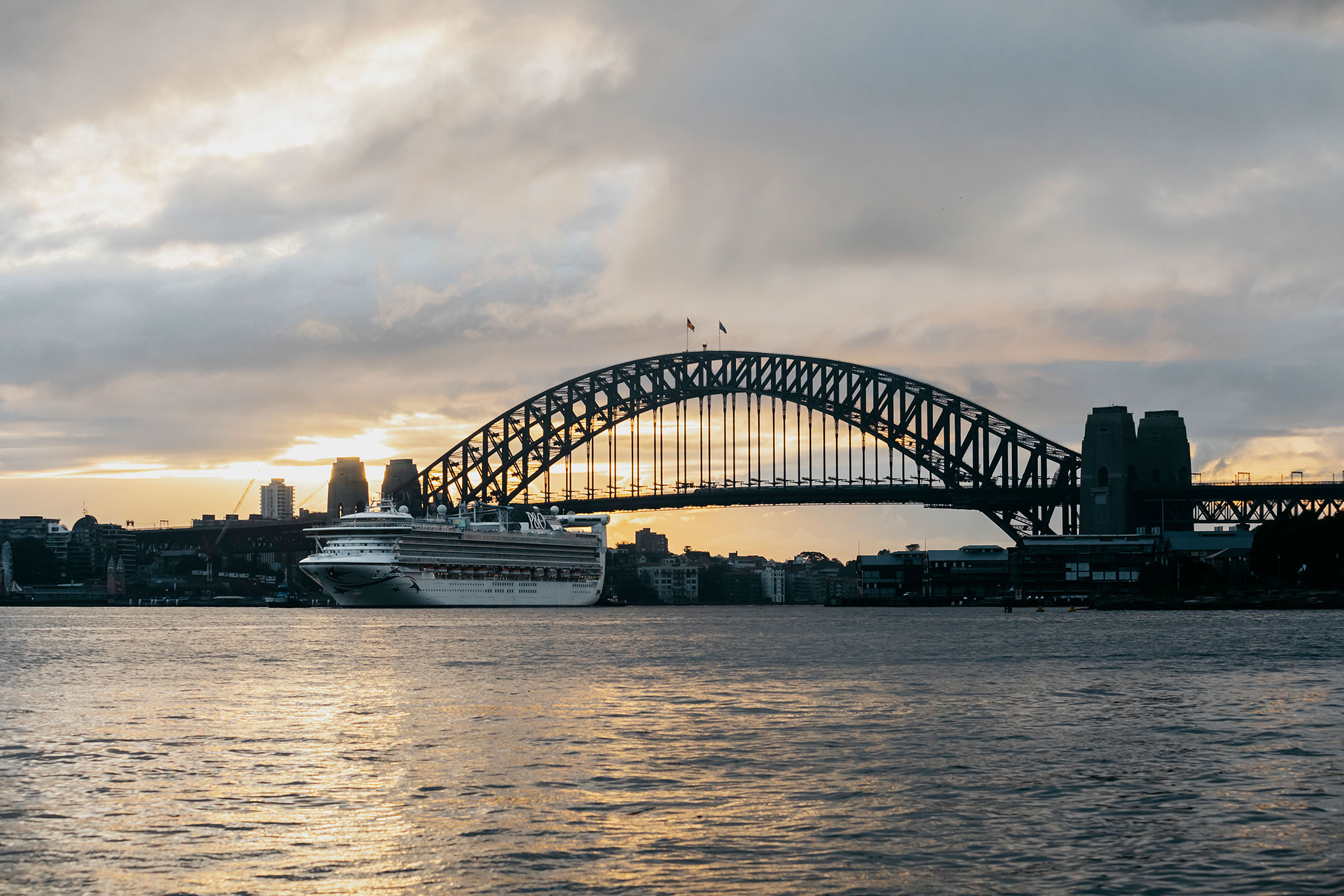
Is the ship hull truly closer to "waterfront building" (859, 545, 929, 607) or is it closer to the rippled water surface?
"waterfront building" (859, 545, 929, 607)

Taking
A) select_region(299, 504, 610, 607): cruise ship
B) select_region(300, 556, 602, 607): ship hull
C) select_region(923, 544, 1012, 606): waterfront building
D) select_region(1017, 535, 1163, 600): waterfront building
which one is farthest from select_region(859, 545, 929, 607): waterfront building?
select_region(300, 556, 602, 607): ship hull

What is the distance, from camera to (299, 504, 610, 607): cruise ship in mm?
122438

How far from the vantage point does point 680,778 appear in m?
22.8

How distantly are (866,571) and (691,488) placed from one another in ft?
95.7

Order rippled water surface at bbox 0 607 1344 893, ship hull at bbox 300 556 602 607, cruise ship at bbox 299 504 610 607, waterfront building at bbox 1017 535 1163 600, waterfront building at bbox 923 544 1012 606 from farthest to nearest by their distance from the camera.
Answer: waterfront building at bbox 923 544 1012 606
waterfront building at bbox 1017 535 1163 600
cruise ship at bbox 299 504 610 607
ship hull at bbox 300 556 602 607
rippled water surface at bbox 0 607 1344 893

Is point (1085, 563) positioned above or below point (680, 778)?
above

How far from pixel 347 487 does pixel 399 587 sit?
63546mm

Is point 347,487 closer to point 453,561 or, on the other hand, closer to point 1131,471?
point 453,561

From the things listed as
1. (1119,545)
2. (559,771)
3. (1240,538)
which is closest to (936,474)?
(1119,545)

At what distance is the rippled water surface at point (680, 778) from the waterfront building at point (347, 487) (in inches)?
5203

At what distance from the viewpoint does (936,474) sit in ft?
458

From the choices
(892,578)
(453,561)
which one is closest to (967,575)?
(892,578)

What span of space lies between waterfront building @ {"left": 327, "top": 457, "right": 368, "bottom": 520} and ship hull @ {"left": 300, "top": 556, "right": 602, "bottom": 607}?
161 ft

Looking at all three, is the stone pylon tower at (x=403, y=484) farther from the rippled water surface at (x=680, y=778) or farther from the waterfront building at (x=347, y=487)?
the rippled water surface at (x=680, y=778)
